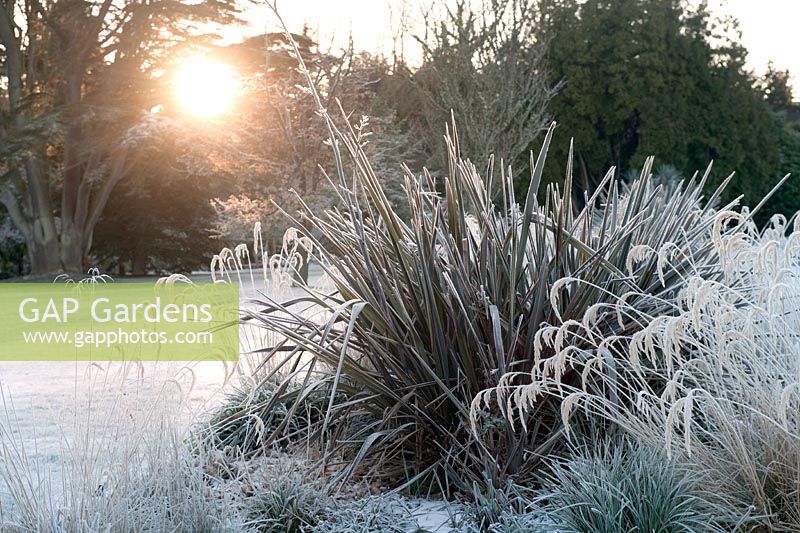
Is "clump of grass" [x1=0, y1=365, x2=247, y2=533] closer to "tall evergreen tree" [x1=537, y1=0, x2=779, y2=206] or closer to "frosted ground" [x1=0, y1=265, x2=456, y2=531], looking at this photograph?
"frosted ground" [x1=0, y1=265, x2=456, y2=531]

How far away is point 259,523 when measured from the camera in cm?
224

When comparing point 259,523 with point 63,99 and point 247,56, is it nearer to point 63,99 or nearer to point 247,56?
point 247,56

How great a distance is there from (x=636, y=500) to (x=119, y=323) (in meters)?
8.37

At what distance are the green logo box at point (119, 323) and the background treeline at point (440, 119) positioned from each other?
3163mm

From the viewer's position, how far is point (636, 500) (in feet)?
6.40

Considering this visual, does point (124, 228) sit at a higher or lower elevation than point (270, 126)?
lower

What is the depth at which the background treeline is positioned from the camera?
1506cm

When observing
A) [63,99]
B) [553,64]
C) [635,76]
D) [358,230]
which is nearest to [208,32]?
[63,99]

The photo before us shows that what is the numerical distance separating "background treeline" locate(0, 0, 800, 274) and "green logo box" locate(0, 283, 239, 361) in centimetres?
316

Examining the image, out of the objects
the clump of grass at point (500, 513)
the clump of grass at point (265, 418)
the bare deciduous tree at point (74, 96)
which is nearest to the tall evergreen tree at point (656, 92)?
the bare deciduous tree at point (74, 96)

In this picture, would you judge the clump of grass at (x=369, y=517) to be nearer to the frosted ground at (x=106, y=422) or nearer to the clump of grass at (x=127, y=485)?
the frosted ground at (x=106, y=422)

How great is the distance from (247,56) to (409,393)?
15.0 m

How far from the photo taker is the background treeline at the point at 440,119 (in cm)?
1506

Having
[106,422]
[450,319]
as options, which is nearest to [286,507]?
[106,422]
